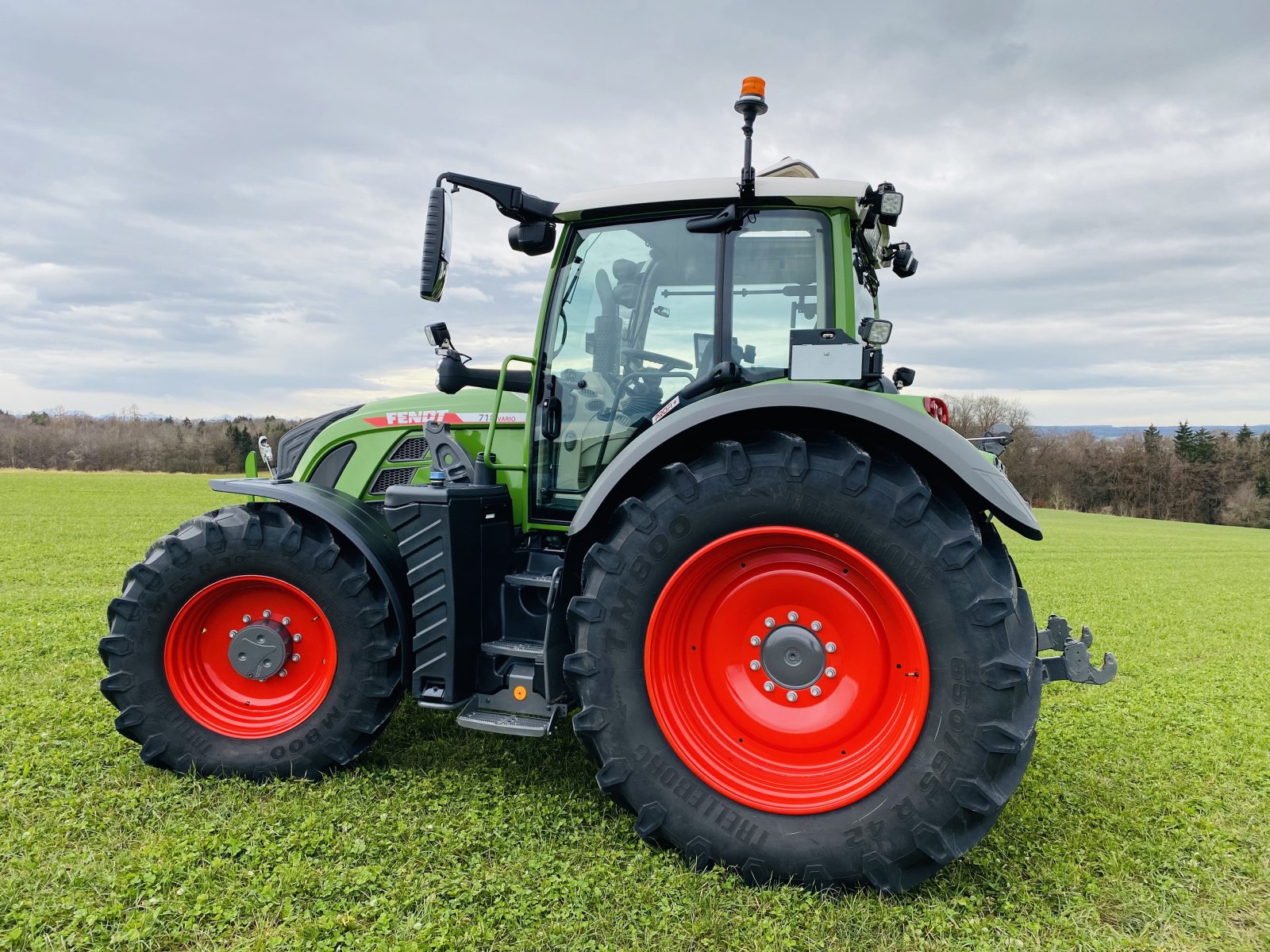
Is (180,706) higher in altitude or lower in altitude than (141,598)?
lower

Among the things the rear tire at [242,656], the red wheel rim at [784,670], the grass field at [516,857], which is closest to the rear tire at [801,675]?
the red wheel rim at [784,670]

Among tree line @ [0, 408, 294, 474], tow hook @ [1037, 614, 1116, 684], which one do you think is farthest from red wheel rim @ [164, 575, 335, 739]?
tree line @ [0, 408, 294, 474]

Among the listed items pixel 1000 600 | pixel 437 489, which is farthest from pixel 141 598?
pixel 1000 600

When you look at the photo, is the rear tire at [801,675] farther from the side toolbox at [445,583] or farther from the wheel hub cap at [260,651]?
the wheel hub cap at [260,651]

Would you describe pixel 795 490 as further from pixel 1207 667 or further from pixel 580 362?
pixel 1207 667

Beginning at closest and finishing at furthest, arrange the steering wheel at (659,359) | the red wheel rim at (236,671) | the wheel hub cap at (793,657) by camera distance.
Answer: the wheel hub cap at (793,657)
the steering wheel at (659,359)
the red wheel rim at (236,671)

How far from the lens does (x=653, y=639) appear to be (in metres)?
2.89

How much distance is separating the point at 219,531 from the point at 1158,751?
4.94 m

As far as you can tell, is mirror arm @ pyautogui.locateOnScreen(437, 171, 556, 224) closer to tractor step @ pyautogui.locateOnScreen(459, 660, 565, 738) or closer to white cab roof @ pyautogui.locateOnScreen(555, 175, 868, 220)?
white cab roof @ pyautogui.locateOnScreen(555, 175, 868, 220)

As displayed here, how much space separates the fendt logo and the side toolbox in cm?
54

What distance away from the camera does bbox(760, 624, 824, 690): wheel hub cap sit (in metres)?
2.86

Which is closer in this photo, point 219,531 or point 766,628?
point 766,628

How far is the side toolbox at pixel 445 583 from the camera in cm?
332

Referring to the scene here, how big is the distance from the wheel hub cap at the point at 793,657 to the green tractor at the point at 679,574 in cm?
1
